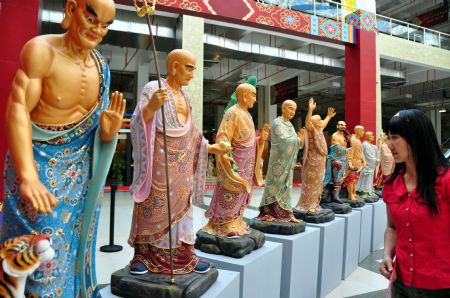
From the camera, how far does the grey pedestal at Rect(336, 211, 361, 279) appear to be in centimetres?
396

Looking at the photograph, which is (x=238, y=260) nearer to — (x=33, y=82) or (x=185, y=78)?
(x=185, y=78)

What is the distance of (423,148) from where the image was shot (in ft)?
4.54

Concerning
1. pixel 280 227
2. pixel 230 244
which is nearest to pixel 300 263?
pixel 280 227

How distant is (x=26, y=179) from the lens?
1.07 metres

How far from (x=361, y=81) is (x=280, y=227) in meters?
5.63

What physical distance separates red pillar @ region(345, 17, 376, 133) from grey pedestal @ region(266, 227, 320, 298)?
511 cm

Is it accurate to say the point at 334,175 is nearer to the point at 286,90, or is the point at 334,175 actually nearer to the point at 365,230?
the point at 365,230

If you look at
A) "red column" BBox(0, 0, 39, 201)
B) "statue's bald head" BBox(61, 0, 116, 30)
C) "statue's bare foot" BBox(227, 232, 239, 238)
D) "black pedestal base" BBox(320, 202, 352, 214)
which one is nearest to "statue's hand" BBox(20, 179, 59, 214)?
"statue's bald head" BBox(61, 0, 116, 30)

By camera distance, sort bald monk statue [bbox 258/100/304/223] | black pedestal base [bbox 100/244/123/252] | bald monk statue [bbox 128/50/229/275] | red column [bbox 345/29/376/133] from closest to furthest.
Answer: bald monk statue [bbox 128/50/229/275] < bald monk statue [bbox 258/100/304/223] < black pedestal base [bbox 100/244/123/252] < red column [bbox 345/29/376/133]

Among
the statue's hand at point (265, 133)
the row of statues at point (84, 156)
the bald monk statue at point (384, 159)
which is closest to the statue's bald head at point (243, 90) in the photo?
the statue's hand at point (265, 133)

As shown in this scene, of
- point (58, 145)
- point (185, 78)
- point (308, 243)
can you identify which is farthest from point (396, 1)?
point (58, 145)

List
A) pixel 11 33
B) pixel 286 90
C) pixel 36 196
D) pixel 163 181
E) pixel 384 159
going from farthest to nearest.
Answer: pixel 286 90
pixel 384 159
pixel 11 33
pixel 163 181
pixel 36 196

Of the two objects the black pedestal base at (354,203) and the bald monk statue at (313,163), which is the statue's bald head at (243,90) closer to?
the bald monk statue at (313,163)

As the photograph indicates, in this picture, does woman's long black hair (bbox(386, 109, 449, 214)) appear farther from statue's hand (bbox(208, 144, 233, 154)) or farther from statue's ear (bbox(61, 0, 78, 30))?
statue's ear (bbox(61, 0, 78, 30))
